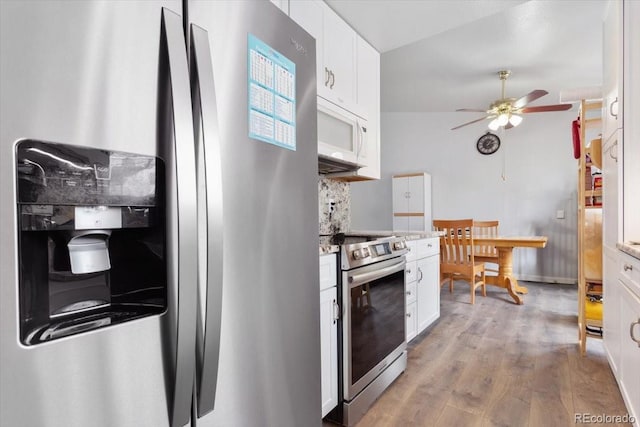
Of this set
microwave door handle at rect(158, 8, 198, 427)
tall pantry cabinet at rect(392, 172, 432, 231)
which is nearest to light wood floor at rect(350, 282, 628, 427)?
microwave door handle at rect(158, 8, 198, 427)

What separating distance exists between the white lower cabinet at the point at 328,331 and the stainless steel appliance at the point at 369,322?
43 millimetres

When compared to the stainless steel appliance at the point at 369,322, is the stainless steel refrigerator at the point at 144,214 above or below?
above

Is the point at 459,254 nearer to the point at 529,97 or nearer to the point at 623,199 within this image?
the point at 529,97

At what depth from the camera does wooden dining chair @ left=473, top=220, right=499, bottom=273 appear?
445 centimetres

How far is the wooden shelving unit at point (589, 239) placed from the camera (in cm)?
249

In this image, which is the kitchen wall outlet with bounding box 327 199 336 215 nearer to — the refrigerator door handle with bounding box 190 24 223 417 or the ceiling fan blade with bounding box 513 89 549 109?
the refrigerator door handle with bounding box 190 24 223 417

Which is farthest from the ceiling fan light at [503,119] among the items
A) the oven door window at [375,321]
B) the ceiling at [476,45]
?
the oven door window at [375,321]

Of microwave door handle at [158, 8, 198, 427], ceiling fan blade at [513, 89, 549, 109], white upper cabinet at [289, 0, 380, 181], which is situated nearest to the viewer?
microwave door handle at [158, 8, 198, 427]

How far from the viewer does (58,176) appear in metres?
0.52

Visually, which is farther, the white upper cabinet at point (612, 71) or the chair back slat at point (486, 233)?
the chair back slat at point (486, 233)

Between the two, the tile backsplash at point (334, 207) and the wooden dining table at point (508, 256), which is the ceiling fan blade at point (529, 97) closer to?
the wooden dining table at point (508, 256)

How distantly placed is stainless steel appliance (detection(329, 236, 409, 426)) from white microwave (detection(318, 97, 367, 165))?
565 millimetres

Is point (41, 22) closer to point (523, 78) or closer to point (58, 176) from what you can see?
point (58, 176)

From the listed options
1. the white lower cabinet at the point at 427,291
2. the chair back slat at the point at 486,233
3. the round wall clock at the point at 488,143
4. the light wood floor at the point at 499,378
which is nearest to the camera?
the light wood floor at the point at 499,378
